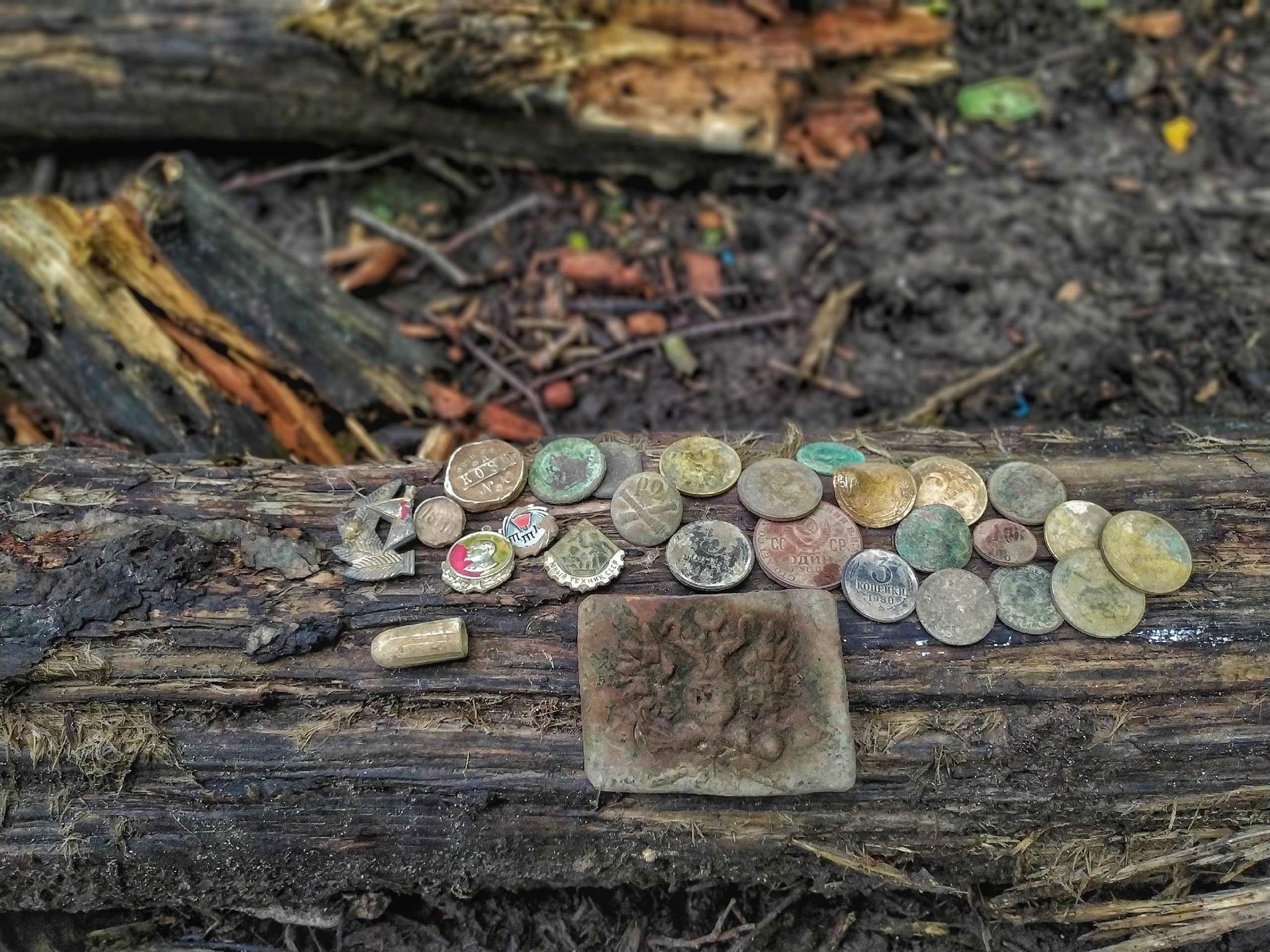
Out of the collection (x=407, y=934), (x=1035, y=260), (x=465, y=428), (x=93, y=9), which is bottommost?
(x=407, y=934)

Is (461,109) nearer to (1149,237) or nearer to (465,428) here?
(465,428)

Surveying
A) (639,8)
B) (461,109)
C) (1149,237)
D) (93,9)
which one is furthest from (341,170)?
(1149,237)

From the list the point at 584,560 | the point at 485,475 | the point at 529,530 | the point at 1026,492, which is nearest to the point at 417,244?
the point at 485,475

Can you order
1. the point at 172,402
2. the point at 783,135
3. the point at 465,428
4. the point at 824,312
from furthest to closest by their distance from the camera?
the point at 783,135 → the point at 824,312 → the point at 465,428 → the point at 172,402

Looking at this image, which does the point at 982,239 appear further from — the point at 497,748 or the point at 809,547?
the point at 497,748

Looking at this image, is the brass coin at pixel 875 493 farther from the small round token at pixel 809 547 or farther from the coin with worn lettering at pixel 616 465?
the coin with worn lettering at pixel 616 465

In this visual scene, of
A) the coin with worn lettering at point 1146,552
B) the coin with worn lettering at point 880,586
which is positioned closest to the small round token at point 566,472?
the coin with worn lettering at point 880,586

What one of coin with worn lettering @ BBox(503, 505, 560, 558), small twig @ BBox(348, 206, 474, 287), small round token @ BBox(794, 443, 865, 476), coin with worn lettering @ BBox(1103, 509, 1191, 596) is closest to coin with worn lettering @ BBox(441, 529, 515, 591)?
coin with worn lettering @ BBox(503, 505, 560, 558)

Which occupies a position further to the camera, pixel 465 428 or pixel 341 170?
pixel 341 170

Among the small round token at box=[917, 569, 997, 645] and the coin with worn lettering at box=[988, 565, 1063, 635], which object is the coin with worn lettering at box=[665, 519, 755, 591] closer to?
the small round token at box=[917, 569, 997, 645]
